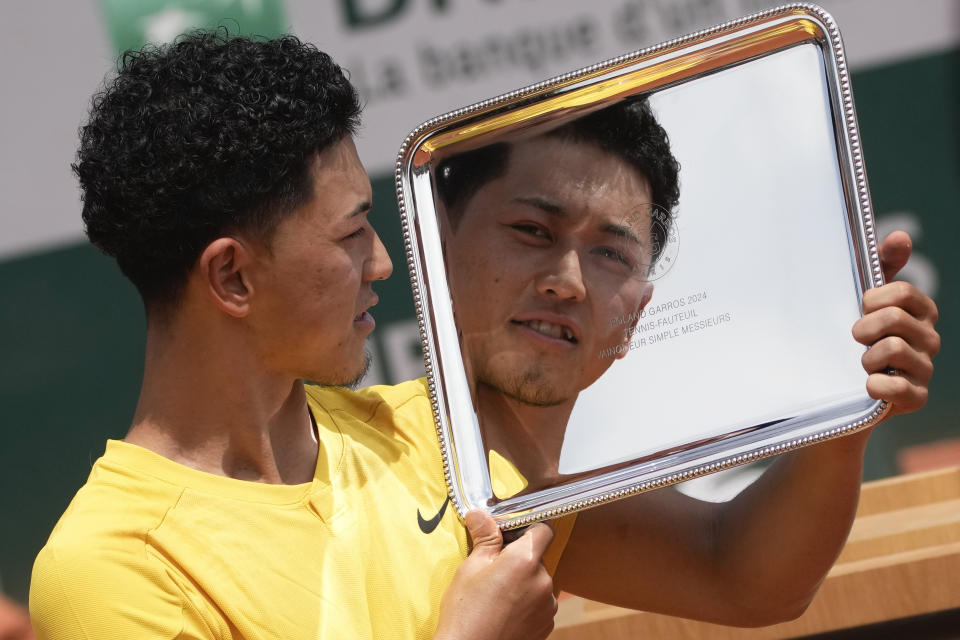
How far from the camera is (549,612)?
1.42 metres

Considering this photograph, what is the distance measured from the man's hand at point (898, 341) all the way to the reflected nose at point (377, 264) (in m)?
0.65

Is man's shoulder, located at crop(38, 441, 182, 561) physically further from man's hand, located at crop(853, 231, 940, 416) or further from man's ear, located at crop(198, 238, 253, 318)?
man's hand, located at crop(853, 231, 940, 416)

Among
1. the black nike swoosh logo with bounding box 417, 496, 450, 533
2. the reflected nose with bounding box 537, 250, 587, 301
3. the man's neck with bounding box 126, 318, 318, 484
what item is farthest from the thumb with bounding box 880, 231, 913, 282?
the man's neck with bounding box 126, 318, 318, 484

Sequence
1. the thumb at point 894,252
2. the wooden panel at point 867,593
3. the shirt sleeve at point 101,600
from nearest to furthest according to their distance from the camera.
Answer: the shirt sleeve at point 101,600
the thumb at point 894,252
the wooden panel at point 867,593

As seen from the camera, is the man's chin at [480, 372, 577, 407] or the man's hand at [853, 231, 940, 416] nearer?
the man's hand at [853, 231, 940, 416]

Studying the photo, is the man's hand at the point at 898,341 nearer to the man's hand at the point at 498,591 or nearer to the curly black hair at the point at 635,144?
the curly black hair at the point at 635,144

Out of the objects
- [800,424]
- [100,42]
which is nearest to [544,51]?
[100,42]

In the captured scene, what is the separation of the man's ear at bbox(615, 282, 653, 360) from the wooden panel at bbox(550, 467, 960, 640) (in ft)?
1.91

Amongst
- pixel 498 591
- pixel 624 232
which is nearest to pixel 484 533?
pixel 498 591

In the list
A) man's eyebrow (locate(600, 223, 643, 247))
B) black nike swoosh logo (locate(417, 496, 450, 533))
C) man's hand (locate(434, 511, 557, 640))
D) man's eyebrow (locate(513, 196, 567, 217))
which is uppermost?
man's eyebrow (locate(513, 196, 567, 217))

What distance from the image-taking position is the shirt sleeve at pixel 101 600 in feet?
4.06

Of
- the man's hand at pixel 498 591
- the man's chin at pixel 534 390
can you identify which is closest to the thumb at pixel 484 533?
the man's hand at pixel 498 591

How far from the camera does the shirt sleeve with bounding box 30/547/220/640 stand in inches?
48.8

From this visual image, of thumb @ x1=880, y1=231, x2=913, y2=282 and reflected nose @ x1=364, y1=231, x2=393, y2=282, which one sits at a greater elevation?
reflected nose @ x1=364, y1=231, x2=393, y2=282
